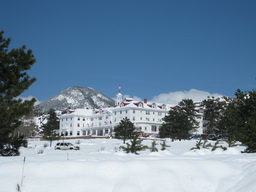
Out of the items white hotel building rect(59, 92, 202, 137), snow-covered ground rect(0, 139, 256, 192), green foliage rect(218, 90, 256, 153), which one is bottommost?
snow-covered ground rect(0, 139, 256, 192)

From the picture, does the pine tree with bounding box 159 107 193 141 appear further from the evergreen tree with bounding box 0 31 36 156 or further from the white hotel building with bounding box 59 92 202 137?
the evergreen tree with bounding box 0 31 36 156

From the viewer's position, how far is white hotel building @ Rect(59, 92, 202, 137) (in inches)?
3698

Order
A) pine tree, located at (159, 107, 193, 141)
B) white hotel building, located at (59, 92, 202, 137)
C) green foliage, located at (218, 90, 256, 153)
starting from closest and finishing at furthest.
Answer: green foliage, located at (218, 90, 256, 153) → pine tree, located at (159, 107, 193, 141) → white hotel building, located at (59, 92, 202, 137)

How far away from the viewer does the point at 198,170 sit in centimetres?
680

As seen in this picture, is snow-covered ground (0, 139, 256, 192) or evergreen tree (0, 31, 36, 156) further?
evergreen tree (0, 31, 36, 156)

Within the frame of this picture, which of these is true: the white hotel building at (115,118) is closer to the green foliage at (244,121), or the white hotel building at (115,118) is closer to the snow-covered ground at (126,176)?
the green foliage at (244,121)

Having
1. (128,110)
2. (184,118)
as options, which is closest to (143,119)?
(128,110)

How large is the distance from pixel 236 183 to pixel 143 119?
89897 mm

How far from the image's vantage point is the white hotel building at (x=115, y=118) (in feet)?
308

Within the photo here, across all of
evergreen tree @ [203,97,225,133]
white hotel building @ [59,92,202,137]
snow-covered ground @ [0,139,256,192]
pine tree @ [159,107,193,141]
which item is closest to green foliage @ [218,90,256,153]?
snow-covered ground @ [0,139,256,192]

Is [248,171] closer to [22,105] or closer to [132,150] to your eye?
[22,105]

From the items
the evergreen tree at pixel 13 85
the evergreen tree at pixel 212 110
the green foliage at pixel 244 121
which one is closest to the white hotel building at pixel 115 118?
the evergreen tree at pixel 212 110

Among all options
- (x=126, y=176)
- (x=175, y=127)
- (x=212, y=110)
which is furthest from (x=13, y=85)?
(x=212, y=110)

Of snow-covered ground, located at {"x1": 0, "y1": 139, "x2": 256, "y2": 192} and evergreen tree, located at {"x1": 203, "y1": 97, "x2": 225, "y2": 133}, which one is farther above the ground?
evergreen tree, located at {"x1": 203, "y1": 97, "x2": 225, "y2": 133}
